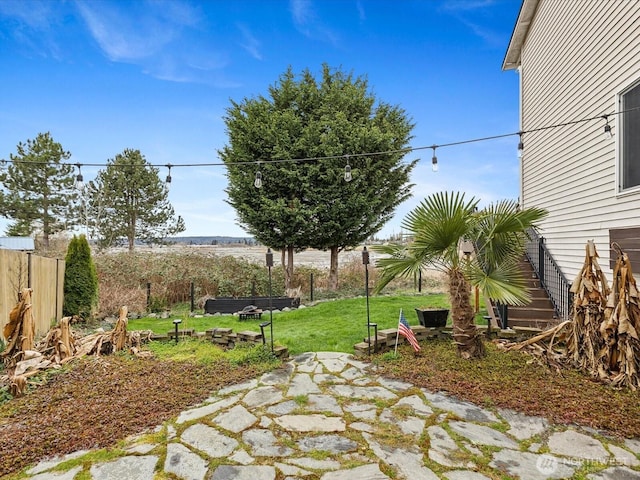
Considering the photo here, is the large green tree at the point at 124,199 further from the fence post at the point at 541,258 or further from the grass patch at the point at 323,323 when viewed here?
the fence post at the point at 541,258

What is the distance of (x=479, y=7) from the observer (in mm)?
8914

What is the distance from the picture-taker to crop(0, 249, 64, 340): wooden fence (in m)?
5.12

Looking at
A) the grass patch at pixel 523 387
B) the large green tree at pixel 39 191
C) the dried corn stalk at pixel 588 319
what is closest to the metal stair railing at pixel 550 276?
the dried corn stalk at pixel 588 319

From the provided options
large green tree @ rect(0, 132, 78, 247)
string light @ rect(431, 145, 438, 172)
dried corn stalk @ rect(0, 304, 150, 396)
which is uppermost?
large green tree @ rect(0, 132, 78, 247)

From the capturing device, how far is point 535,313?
661 centimetres

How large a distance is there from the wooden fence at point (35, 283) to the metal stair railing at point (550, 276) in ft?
26.6

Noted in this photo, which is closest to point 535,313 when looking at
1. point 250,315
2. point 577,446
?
point 577,446

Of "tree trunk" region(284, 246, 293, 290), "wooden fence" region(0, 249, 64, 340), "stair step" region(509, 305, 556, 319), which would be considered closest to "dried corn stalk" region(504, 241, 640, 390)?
"stair step" region(509, 305, 556, 319)

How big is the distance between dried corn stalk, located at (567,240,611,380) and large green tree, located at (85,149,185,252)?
19.5 m

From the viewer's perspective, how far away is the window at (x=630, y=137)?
485 centimetres

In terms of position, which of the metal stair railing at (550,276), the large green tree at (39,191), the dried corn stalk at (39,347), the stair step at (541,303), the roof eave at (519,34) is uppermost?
the roof eave at (519,34)

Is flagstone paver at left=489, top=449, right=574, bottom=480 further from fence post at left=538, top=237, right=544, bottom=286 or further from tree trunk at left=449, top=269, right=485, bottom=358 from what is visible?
fence post at left=538, top=237, right=544, bottom=286

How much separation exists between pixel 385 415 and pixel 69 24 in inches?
382

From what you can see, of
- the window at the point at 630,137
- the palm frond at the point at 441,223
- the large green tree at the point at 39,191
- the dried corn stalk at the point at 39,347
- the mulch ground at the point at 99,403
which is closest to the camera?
the mulch ground at the point at 99,403
